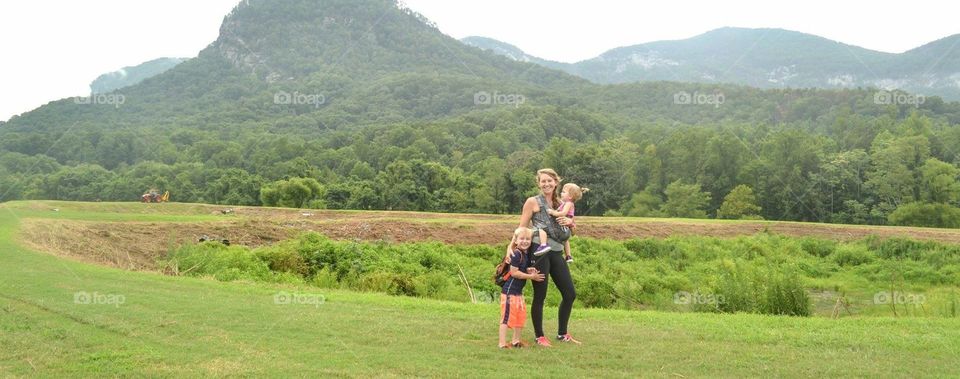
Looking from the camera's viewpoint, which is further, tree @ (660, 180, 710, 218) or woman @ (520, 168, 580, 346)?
tree @ (660, 180, 710, 218)

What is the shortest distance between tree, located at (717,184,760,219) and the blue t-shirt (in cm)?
6302

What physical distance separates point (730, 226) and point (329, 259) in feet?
74.4

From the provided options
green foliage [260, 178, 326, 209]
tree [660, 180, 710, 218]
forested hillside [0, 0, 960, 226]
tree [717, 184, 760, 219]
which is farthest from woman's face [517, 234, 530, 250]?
tree [660, 180, 710, 218]

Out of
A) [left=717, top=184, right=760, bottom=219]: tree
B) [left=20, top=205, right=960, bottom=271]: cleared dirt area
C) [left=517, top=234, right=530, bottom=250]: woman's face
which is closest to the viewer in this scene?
[left=517, top=234, right=530, bottom=250]: woman's face

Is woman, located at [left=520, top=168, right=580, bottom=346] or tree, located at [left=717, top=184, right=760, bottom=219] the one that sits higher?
woman, located at [left=520, top=168, right=580, bottom=346]

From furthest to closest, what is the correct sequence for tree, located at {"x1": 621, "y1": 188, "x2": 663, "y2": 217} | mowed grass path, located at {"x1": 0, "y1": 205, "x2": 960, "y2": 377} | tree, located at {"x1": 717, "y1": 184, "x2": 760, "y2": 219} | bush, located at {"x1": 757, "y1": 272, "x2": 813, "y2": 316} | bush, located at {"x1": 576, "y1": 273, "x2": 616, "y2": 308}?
1. tree, located at {"x1": 621, "y1": 188, "x2": 663, "y2": 217}
2. tree, located at {"x1": 717, "y1": 184, "x2": 760, "y2": 219}
3. bush, located at {"x1": 576, "y1": 273, "x2": 616, "y2": 308}
4. bush, located at {"x1": 757, "y1": 272, "x2": 813, "y2": 316}
5. mowed grass path, located at {"x1": 0, "y1": 205, "x2": 960, "y2": 377}

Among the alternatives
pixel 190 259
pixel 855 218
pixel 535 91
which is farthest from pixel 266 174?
pixel 535 91

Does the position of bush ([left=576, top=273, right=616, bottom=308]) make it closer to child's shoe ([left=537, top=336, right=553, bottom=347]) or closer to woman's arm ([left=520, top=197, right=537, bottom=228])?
child's shoe ([left=537, top=336, right=553, bottom=347])

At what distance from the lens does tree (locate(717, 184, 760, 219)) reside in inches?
2697

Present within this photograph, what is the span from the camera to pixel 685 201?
2913 inches

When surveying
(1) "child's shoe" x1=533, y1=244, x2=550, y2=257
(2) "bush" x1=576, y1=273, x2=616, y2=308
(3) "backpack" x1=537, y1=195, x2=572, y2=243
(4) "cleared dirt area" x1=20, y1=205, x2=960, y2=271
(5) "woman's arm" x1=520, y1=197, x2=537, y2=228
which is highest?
(5) "woman's arm" x1=520, y1=197, x2=537, y2=228

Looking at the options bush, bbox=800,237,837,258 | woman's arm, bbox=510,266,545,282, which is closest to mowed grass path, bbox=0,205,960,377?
woman's arm, bbox=510,266,545,282

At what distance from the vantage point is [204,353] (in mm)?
8594

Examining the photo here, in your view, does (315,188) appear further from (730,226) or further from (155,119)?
(155,119)
